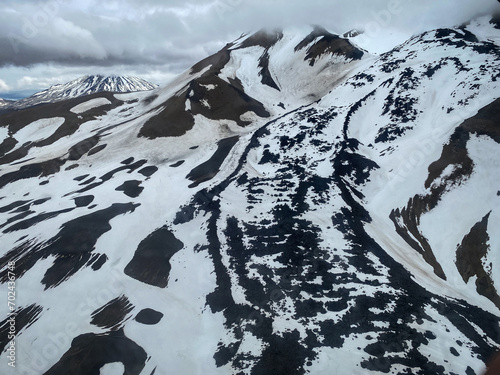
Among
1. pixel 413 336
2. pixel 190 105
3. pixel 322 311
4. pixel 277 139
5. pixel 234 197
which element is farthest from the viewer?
pixel 190 105

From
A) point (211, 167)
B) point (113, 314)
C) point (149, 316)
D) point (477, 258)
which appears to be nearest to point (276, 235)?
point (149, 316)

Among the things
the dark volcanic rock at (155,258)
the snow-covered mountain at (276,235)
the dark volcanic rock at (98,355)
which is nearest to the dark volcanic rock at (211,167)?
the snow-covered mountain at (276,235)

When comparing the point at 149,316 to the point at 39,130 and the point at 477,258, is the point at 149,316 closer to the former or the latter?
the point at 477,258

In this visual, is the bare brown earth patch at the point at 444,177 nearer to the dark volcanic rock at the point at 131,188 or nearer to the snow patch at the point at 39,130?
the dark volcanic rock at the point at 131,188

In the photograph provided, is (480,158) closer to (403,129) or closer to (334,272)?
(403,129)

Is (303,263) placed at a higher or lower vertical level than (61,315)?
higher

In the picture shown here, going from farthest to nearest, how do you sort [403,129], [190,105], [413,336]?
[190,105] < [403,129] < [413,336]

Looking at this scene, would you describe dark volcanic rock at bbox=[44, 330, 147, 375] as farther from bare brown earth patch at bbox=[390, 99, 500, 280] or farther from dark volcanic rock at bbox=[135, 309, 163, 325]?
bare brown earth patch at bbox=[390, 99, 500, 280]

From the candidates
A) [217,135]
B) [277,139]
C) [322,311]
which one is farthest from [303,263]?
[217,135]
